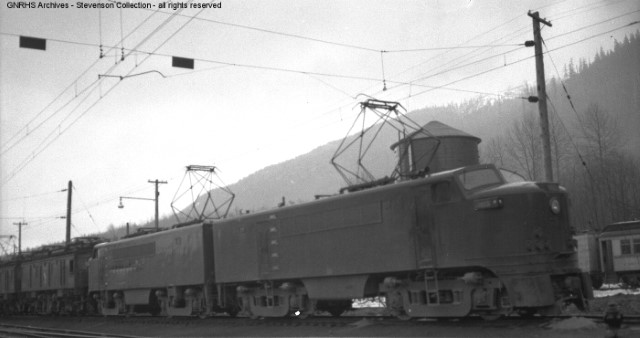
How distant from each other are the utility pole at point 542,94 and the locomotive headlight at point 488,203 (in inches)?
356

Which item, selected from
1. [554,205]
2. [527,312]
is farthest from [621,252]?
[554,205]

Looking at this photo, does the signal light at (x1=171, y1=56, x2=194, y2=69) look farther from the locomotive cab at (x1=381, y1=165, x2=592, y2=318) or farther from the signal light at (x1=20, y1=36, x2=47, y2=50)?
the locomotive cab at (x1=381, y1=165, x2=592, y2=318)

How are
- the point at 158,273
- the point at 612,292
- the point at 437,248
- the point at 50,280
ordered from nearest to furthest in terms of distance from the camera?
the point at 437,248
the point at 158,273
the point at 612,292
the point at 50,280

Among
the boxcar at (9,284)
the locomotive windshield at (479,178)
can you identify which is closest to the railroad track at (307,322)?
the locomotive windshield at (479,178)

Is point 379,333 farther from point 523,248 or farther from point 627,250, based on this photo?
point 627,250

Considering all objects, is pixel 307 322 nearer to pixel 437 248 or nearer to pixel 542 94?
pixel 437 248

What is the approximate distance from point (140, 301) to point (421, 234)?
14964mm

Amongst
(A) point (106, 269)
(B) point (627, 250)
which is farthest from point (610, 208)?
(A) point (106, 269)

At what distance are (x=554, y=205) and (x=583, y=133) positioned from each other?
61.3 meters

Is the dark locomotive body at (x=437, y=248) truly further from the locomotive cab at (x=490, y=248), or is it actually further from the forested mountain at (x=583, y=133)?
the forested mountain at (x=583, y=133)

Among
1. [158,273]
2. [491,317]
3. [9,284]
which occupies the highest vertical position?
[158,273]

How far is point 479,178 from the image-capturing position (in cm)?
1310

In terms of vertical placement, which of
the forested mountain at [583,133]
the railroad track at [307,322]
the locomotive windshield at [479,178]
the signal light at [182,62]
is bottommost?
the railroad track at [307,322]

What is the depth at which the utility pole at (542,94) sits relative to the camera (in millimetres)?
20594
